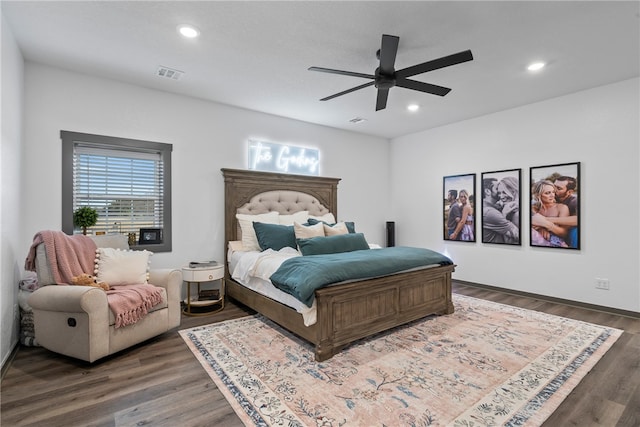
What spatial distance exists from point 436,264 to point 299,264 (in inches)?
67.6

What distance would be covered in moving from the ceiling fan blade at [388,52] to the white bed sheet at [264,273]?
2.07 meters

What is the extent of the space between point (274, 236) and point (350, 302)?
1.58 meters

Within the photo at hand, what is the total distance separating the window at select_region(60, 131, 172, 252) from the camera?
3.46m

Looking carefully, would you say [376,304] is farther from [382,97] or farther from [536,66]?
[536,66]

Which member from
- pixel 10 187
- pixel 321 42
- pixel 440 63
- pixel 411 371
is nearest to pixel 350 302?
pixel 411 371

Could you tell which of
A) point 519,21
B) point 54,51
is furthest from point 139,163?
point 519,21

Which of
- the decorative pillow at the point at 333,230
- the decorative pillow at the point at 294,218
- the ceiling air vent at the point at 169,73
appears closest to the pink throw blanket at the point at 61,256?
the ceiling air vent at the point at 169,73

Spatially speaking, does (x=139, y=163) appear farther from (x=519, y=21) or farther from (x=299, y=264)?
(x=519, y=21)

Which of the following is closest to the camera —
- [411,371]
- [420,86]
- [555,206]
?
[411,371]

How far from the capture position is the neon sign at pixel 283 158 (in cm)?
480

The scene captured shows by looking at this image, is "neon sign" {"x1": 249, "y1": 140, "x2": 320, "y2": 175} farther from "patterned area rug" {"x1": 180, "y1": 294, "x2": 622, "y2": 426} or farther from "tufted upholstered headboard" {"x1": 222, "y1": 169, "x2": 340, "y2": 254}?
"patterned area rug" {"x1": 180, "y1": 294, "x2": 622, "y2": 426}

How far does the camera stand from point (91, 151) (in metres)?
3.66

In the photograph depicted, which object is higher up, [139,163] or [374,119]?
[374,119]

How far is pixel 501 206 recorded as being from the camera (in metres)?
4.82
